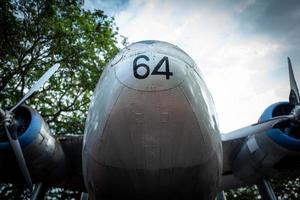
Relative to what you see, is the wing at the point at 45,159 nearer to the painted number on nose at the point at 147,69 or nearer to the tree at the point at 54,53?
the painted number on nose at the point at 147,69

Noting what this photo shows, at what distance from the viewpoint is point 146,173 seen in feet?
11.5

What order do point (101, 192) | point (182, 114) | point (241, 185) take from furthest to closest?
point (241, 185) → point (101, 192) → point (182, 114)

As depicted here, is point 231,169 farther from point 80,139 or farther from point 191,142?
point 191,142


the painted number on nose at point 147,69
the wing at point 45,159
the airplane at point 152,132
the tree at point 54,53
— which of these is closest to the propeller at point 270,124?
the airplane at point 152,132

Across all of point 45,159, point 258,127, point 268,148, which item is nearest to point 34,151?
point 45,159

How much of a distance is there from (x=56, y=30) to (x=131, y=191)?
40.2 feet

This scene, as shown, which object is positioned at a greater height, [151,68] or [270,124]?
[151,68]

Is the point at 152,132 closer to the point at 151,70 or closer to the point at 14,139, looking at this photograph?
the point at 151,70

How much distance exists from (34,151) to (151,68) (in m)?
4.54

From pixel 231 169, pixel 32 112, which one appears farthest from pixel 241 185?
pixel 32 112

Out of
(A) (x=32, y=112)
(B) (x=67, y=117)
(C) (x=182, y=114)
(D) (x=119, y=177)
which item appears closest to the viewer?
(C) (x=182, y=114)

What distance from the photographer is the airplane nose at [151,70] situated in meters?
3.37

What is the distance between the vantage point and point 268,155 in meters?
6.91

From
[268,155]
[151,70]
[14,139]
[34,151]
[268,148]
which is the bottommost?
[268,155]
